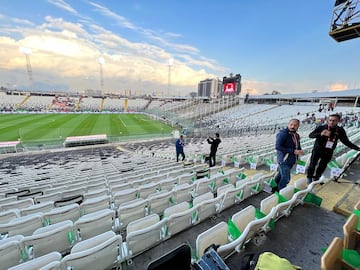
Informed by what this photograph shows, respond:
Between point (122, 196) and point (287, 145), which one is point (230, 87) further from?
point (122, 196)

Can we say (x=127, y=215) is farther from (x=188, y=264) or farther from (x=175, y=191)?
(x=188, y=264)

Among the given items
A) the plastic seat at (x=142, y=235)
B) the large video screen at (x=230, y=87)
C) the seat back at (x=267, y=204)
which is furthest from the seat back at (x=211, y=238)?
the large video screen at (x=230, y=87)

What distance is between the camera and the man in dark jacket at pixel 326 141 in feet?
11.3

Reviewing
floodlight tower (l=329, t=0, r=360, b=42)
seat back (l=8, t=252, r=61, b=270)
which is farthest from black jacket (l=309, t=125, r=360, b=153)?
seat back (l=8, t=252, r=61, b=270)

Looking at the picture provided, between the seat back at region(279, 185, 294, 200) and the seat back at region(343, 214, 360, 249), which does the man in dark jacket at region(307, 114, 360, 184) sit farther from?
the seat back at region(343, 214, 360, 249)

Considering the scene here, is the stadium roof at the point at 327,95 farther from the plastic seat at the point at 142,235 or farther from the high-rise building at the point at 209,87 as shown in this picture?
the high-rise building at the point at 209,87

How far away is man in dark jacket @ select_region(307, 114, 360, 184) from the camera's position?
346 centimetres

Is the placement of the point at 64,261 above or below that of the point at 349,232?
below

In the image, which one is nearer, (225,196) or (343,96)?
(225,196)

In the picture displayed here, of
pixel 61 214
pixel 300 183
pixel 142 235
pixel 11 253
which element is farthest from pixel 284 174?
pixel 11 253

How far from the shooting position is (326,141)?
365 cm

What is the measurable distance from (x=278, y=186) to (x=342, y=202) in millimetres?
→ 1065

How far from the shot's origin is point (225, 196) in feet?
10.0

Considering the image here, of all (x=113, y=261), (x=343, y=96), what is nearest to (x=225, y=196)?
(x=113, y=261)
